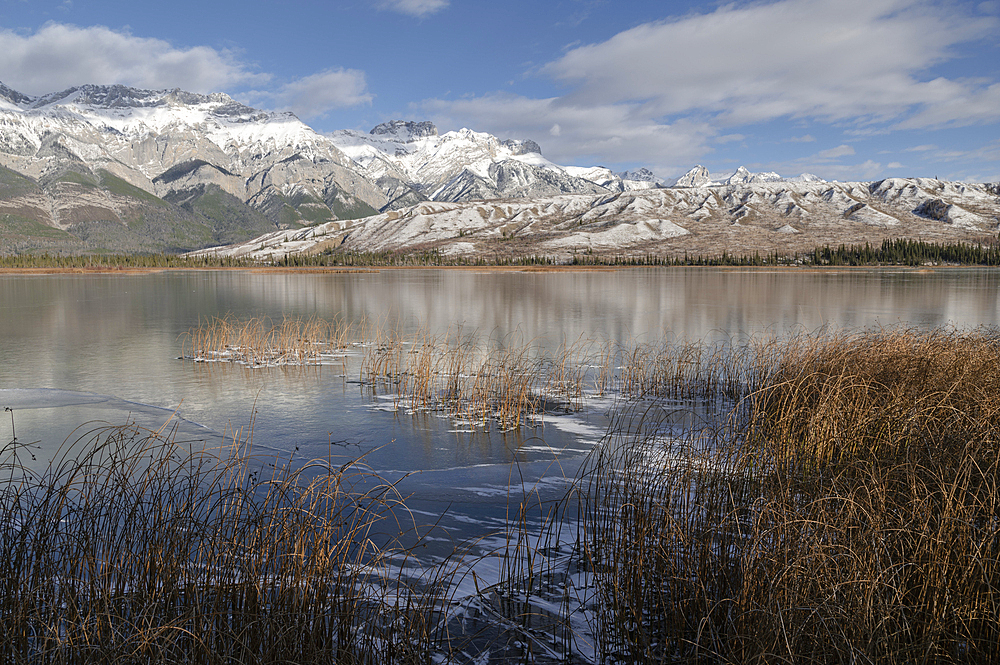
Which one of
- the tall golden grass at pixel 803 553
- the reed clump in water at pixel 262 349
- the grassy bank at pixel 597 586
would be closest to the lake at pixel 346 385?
the reed clump in water at pixel 262 349

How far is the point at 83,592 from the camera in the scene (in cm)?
479

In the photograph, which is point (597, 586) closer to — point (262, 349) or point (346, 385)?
point (346, 385)

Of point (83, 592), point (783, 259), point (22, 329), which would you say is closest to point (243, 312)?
point (22, 329)

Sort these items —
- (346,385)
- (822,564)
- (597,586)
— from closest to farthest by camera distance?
(822,564), (597,586), (346,385)

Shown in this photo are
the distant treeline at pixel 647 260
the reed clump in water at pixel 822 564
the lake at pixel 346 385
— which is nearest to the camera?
the reed clump in water at pixel 822 564

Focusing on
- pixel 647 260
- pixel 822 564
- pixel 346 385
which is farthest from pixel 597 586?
pixel 647 260

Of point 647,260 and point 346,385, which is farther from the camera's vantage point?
point 647,260

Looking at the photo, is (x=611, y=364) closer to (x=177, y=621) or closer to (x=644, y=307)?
(x=177, y=621)

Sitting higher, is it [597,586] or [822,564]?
[822,564]

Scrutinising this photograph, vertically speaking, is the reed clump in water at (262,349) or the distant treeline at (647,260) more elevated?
the distant treeline at (647,260)

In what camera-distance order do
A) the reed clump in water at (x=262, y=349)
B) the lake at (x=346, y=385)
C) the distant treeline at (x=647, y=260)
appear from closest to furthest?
the lake at (x=346, y=385) < the reed clump in water at (x=262, y=349) < the distant treeline at (x=647, y=260)

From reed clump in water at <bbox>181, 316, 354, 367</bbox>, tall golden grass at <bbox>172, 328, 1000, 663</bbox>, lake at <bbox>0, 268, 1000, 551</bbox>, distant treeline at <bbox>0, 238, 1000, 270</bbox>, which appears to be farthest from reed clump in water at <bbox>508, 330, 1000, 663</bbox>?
distant treeline at <bbox>0, 238, 1000, 270</bbox>

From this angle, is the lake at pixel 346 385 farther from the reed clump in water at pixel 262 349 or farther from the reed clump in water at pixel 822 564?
the reed clump in water at pixel 822 564

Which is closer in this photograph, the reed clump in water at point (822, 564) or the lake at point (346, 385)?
the reed clump in water at point (822, 564)
